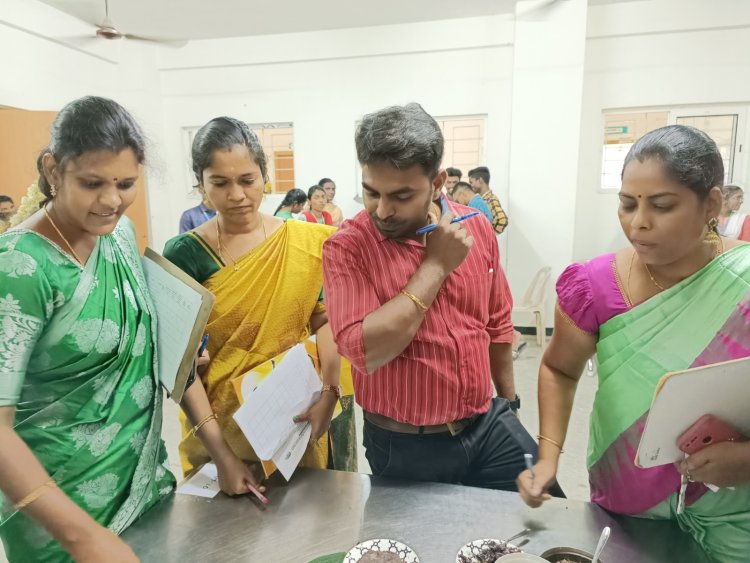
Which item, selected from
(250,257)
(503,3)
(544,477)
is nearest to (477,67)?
(503,3)

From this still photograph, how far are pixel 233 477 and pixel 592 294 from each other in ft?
2.74

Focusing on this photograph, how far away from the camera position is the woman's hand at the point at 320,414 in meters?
1.09

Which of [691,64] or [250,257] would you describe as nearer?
[250,257]

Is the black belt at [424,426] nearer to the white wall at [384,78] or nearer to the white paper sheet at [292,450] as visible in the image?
the white paper sheet at [292,450]

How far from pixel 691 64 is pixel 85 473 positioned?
5.75 m

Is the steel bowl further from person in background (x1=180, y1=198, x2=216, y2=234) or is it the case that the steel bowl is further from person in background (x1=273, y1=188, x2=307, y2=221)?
person in background (x1=273, y1=188, x2=307, y2=221)

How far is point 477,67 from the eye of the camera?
501 centimetres

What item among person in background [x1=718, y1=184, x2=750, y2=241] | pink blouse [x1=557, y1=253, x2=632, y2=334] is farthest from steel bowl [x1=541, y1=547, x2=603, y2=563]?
person in background [x1=718, y1=184, x2=750, y2=241]

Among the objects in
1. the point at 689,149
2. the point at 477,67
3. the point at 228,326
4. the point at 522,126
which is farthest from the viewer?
the point at 477,67

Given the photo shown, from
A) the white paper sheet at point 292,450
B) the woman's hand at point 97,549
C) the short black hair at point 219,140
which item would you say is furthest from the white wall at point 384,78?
the woman's hand at point 97,549

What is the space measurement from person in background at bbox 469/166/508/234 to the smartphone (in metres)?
3.62

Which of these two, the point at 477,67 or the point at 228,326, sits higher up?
the point at 477,67

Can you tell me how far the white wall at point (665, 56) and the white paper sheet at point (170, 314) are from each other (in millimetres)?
4946

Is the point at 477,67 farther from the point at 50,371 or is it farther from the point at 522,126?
the point at 50,371
